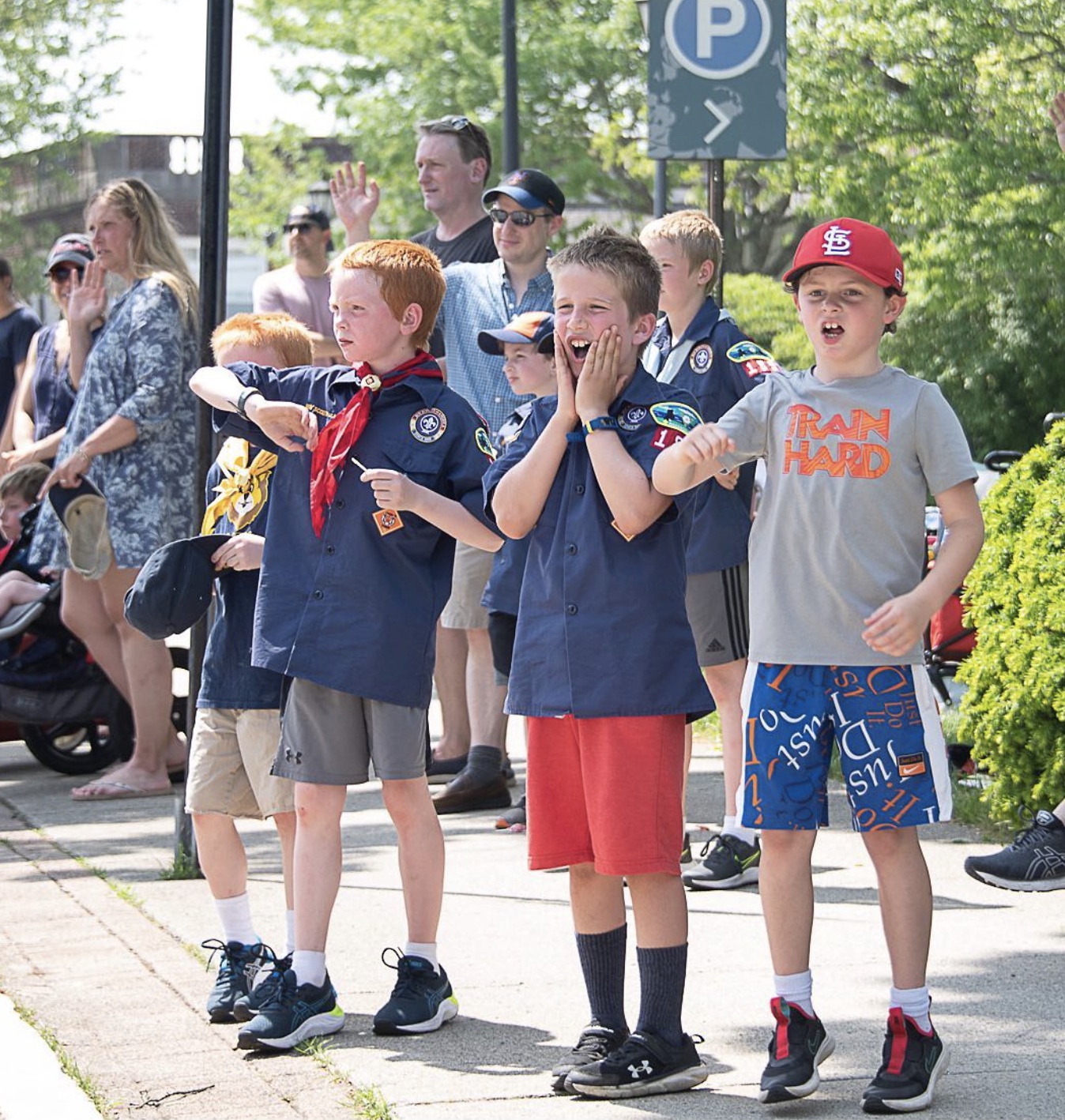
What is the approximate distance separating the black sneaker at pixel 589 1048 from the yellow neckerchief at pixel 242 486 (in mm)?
1638

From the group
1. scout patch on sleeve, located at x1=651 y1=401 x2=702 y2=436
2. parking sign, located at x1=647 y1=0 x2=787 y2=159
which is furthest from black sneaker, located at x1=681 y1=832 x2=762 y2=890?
parking sign, located at x1=647 y1=0 x2=787 y2=159

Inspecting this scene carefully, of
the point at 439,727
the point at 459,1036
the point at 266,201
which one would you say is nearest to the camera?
the point at 459,1036

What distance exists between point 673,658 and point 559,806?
1.37 feet

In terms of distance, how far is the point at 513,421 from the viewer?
4.59m

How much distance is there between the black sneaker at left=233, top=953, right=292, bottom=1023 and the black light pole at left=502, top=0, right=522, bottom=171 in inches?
549

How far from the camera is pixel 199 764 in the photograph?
4.94 metres

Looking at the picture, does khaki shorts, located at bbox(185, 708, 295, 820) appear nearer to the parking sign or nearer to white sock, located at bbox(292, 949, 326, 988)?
white sock, located at bbox(292, 949, 326, 988)

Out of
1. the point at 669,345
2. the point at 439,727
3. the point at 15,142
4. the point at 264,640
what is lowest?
the point at 439,727

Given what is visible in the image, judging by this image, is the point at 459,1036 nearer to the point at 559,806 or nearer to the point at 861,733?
the point at 559,806

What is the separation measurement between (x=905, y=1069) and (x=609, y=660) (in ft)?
3.37

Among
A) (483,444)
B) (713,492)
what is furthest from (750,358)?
(483,444)

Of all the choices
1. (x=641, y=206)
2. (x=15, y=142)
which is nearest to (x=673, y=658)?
(x=641, y=206)

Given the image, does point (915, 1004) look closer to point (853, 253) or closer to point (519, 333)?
point (853, 253)

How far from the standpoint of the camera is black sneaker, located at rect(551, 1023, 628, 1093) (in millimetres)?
4121
